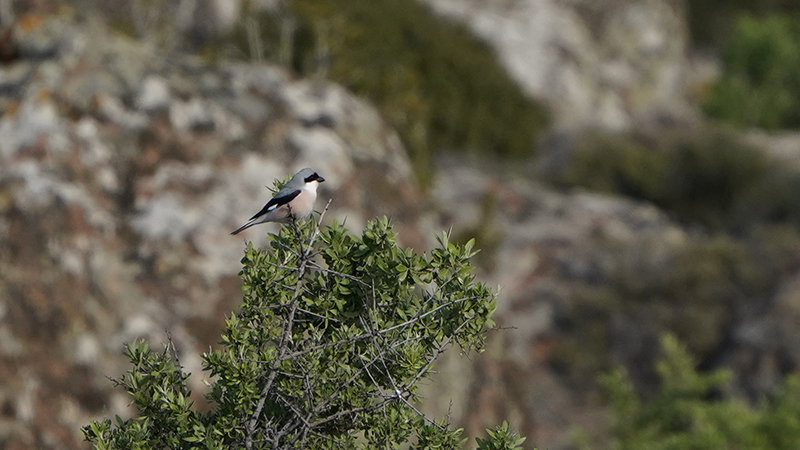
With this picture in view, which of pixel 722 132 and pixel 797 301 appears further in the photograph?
pixel 722 132

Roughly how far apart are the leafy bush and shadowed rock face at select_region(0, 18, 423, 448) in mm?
12075

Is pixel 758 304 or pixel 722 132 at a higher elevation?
pixel 722 132

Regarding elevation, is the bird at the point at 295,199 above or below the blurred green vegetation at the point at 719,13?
below

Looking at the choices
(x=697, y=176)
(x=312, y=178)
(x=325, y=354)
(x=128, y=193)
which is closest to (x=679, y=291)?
(x=697, y=176)

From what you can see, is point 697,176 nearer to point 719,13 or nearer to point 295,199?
point 295,199

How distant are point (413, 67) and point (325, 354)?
3880cm

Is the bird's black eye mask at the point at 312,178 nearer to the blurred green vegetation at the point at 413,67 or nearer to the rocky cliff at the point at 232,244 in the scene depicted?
the rocky cliff at the point at 232,244

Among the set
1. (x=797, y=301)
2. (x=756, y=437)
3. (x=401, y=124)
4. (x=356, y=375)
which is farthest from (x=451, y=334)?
(x=401, y=124)

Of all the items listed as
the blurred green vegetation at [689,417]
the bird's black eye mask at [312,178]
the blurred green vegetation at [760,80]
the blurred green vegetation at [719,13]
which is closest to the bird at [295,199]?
the bird's black eye mask at [312,178]

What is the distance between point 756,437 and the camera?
2147 centimetres

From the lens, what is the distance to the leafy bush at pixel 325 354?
6.86m

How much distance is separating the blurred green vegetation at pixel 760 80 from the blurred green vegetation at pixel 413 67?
19774 millimetres

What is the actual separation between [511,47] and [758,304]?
2625 centimetres

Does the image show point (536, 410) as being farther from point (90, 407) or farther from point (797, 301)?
point (90, 407)
